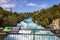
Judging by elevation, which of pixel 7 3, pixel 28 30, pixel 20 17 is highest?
pixel 7 3

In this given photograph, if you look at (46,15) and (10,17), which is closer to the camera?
(46,15)

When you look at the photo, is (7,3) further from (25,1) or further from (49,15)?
(49,15)

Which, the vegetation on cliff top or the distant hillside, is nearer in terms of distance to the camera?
the vegetation on cliff top

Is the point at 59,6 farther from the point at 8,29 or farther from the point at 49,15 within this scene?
the point at 8,29

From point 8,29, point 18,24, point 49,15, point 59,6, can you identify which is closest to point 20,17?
point 18,24

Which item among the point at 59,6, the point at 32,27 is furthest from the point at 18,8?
the point at 59,6

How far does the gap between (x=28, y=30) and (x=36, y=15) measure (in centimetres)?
39

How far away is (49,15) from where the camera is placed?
3.86 meters

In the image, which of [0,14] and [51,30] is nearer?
[51,30]

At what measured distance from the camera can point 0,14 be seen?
401cm

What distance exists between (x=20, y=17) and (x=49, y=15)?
2.15ft

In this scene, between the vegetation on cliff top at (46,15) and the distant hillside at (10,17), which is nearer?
A: the vegetation on cliff top at (46,15)

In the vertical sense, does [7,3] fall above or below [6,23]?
above

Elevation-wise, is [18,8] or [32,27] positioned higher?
[18,8]
